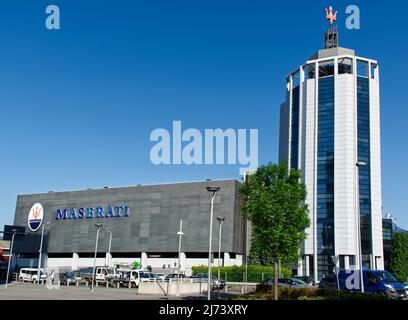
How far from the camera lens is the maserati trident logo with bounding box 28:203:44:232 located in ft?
355

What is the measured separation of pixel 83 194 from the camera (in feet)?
346

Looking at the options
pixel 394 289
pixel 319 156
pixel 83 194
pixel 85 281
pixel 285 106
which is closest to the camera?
pixel 394 289

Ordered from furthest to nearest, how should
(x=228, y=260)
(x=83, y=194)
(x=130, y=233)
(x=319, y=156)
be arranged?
(x=319, y=156) → (x=83, y=194) → (x=130, y=233) → (x=228, y=260)

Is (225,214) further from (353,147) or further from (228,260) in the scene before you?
(353,147)

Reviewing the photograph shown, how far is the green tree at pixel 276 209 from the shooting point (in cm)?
3086

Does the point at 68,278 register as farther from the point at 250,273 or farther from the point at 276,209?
the point at 276,209

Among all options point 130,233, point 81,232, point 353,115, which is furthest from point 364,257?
point 81,232

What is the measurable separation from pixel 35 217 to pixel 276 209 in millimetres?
91029

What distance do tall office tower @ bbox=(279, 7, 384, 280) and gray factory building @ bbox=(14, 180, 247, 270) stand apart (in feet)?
86.2

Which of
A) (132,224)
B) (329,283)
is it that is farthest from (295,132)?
(329,283)

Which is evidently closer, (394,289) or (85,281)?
(394,289)

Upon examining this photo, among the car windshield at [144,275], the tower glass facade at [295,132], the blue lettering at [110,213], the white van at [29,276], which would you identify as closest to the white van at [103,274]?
the car windshield at [144,275]

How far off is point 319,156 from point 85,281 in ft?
244

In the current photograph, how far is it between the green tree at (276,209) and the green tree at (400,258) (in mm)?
73406
